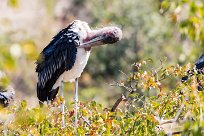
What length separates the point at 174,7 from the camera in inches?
124

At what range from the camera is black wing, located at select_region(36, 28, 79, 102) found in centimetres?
805

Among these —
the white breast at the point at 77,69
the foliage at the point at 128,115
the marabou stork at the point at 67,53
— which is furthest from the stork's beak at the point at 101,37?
the foliage at the point at 128,115

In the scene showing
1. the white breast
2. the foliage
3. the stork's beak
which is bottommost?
the foliage

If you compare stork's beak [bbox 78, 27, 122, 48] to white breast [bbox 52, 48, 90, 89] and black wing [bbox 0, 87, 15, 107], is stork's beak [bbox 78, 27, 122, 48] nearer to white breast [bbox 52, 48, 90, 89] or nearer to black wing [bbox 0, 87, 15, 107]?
white breast [bbox 52, 48, 90, 89]

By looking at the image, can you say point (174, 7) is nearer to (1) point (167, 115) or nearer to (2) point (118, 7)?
(1) point (167, 115)

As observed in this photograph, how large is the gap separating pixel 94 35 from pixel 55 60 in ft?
1.72

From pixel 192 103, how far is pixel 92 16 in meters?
17.0

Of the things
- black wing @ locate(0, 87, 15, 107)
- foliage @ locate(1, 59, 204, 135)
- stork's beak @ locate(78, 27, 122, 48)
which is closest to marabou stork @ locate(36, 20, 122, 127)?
stork's beak @ locate(78, 27, 122, 48)

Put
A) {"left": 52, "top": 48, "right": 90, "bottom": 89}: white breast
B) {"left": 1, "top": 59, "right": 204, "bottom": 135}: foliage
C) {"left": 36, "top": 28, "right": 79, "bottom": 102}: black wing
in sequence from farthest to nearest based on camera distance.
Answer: {"left": 52, "top": 48, "right": 90, "bottom": 89}: white breast
{"left": 36, "top": 28, "right": 79, "bottom": 102}: black wing
{"left": 1, "top": 59, "right": 204, "bottom": 135}: foliage

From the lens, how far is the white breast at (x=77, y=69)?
8148 mm

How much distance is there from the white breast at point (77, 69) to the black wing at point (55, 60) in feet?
0.13

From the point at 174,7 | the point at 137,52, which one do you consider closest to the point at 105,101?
the point at 137,52

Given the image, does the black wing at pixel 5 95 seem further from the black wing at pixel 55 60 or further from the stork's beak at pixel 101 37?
the stork's beak at pixel 101 37

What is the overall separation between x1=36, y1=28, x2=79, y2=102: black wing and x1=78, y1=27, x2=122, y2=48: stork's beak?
0.40 feet
